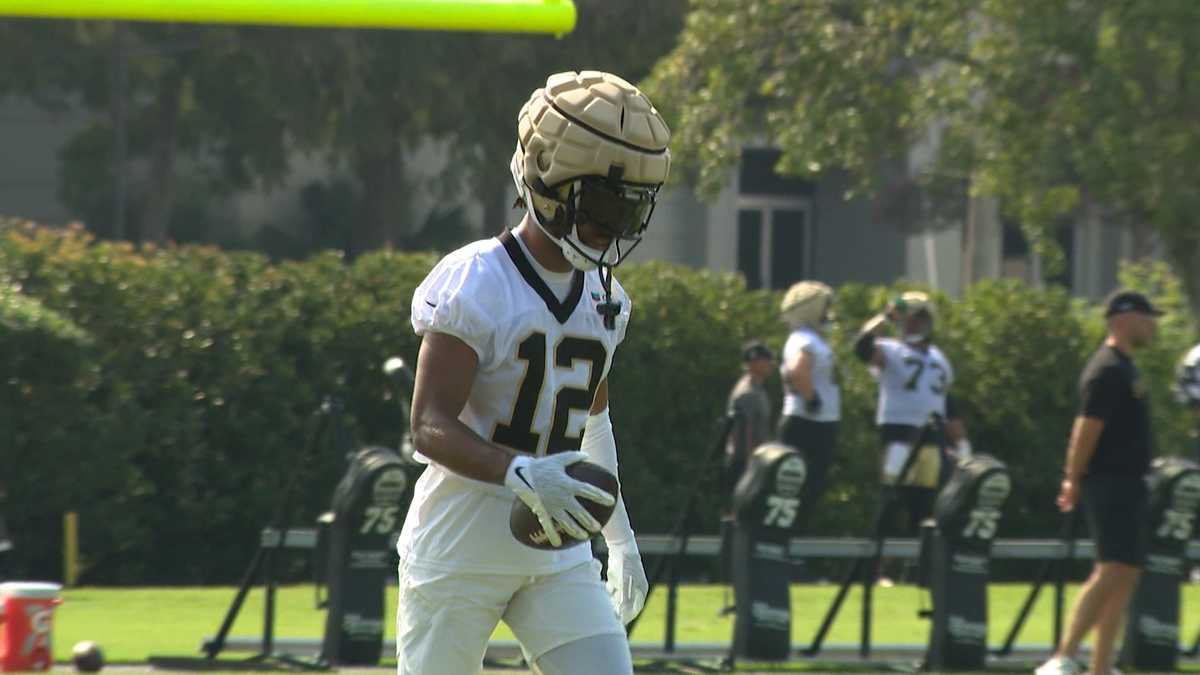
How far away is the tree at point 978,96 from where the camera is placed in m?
18.2

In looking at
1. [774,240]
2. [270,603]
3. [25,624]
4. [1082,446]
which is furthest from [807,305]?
[774,240]

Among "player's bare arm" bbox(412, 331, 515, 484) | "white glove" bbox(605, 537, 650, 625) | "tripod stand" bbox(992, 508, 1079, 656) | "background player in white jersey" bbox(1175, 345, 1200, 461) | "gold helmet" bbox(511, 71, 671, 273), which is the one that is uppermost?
"gold helmet" bbox(511, 71, 671, 273)

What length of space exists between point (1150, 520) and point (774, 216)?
30.9 meters

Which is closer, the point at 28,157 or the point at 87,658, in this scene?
the point at 87,658

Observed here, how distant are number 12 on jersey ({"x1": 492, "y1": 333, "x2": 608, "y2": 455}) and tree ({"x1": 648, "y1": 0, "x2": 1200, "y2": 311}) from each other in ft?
44.1

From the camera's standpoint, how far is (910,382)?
46.3ft

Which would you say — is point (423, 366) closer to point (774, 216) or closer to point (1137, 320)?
point (1137, 320)

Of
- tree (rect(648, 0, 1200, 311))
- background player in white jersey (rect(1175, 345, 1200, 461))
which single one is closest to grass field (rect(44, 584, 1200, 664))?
background player in white jersey (rect(1175, 345, 1200, 461))

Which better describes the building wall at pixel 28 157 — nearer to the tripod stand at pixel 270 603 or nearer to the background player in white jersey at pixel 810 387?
the background player in white jersey at pixel 810 387

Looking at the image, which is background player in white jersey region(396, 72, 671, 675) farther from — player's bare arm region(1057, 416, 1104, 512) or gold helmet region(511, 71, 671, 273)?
player's bare arm region(1057, 416, 1104, 512)

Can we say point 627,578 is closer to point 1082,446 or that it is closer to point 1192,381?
point 1082,446

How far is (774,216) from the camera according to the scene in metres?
41.8

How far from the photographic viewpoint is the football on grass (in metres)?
4.68

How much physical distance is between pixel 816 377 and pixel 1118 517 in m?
3.74
